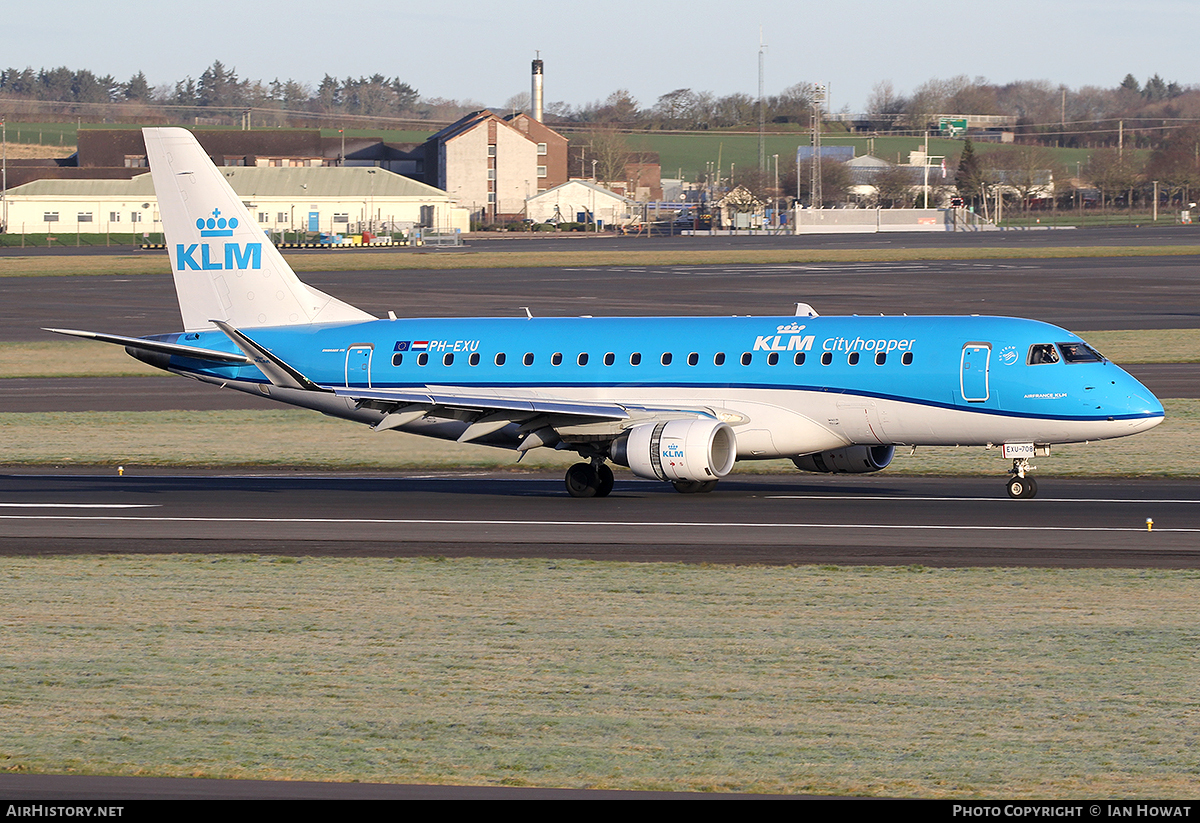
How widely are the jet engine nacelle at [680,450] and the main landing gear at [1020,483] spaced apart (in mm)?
6533

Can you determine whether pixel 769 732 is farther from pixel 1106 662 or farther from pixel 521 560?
pixel 521 560

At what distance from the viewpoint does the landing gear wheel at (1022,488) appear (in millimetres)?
35281

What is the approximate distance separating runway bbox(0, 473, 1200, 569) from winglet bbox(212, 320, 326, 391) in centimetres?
289

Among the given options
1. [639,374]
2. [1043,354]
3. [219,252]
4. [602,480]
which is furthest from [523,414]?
[1043,354]

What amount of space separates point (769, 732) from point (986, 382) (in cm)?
2024

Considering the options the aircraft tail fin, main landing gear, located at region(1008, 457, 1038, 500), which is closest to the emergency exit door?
main landing gear, located at region(1008, 457, 1038, 500)

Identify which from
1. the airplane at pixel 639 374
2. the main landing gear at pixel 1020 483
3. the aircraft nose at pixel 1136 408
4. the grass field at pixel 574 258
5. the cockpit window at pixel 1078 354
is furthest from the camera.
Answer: the grass field at pixel 574 258

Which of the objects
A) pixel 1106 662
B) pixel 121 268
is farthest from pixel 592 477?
pixel 121 268

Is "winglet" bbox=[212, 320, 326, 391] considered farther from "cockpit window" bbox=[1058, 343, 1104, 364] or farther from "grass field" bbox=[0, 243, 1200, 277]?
"grass field" bbox=[0, 243, 1200, 277]

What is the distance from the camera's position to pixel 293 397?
41.1m

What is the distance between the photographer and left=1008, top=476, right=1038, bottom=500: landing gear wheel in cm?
3528

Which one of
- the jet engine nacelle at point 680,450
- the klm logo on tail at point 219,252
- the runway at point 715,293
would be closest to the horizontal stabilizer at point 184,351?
the klm logo on tail at point 219,252

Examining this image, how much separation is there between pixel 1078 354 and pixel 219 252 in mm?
23269

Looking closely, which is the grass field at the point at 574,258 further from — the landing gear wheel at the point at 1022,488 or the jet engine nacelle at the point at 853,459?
the landing gear wheel at the point at 1022,488
